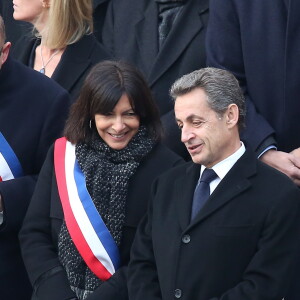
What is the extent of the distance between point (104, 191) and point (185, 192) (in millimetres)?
427

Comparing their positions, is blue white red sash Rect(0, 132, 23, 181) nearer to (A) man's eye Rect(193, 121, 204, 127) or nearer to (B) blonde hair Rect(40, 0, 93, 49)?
(B) blonde hair Rect(40, 0, 93, 49)

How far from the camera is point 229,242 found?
3668mm

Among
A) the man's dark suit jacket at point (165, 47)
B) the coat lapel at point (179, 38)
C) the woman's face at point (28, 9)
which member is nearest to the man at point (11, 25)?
the woman's face at point (28, 9)

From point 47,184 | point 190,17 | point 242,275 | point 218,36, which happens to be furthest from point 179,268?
point 190,17

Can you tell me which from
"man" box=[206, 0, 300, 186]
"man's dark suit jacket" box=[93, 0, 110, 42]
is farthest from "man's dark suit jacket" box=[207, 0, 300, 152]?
"man's dark suit jacket" box=[93, 0, 110, 42]

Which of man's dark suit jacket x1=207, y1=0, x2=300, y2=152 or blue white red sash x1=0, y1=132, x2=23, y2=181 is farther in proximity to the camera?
blue white red sash x1=0, y1=132, x2=23, y2=181

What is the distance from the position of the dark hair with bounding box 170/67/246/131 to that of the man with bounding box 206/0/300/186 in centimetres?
47

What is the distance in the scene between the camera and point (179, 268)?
12.3 feet

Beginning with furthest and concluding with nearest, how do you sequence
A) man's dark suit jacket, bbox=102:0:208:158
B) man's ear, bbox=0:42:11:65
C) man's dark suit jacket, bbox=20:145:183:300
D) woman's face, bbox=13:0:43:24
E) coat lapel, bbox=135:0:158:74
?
woman's face, bbox=13:0:43:24 < coat lapel, bbox=135:0:158:74 < man's dark suit jacket, bbox=102:0:208:158 < man's ear, bbox=0:42:11:65 < man's dark suit jacket, bbox=20:145:183:300

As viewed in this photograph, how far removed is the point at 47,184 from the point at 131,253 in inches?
22.7

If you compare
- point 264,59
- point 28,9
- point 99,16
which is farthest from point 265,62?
point 28,9

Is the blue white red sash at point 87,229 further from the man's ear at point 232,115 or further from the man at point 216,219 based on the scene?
the man's ear at point 232,115

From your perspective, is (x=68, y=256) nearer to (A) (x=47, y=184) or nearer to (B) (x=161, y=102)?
(A) (x=47, y=184)

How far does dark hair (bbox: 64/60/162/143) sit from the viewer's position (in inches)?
163
